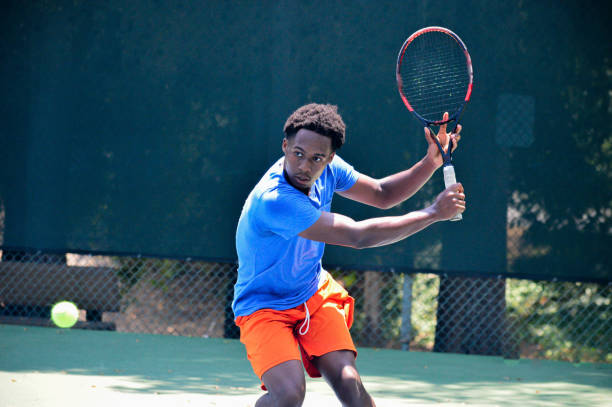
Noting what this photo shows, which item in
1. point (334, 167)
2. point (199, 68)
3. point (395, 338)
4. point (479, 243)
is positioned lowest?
point (395, 338)

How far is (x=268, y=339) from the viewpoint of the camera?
2615mm

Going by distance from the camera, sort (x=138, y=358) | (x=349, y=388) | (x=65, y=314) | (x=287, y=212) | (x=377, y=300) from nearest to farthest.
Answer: (x=287, y=212) < (x=349, y=388) < (x=138, y=358) < (x=65, y=314) < (x=377, y=300)

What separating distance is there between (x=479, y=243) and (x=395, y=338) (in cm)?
163

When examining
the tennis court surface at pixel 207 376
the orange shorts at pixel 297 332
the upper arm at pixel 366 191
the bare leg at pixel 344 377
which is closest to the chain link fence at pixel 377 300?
the tennis court surface at pixel 207 376

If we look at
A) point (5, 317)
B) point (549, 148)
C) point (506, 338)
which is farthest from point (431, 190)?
point (5, 317)

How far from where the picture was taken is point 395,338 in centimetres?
A: 641

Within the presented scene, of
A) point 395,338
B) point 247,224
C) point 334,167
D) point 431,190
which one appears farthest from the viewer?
point 395,338

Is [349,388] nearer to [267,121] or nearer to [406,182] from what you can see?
[406,182]

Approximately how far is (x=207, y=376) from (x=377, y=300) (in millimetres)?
2304

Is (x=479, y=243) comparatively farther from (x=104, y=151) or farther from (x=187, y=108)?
(x=104, y=151)

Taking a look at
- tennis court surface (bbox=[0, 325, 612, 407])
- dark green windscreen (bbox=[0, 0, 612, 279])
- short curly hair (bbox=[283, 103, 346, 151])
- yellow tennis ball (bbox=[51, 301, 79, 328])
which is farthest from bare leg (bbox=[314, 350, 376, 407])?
yellow tennis ball (bbox=[51, 301, 79, 328])

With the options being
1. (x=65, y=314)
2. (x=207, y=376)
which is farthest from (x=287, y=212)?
(x=65, y=314)

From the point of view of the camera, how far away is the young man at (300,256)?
A: 2.51 metres

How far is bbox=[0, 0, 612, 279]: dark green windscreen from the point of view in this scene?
508cm
